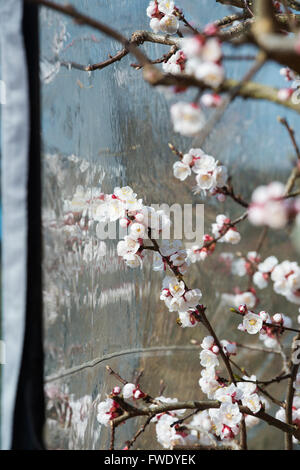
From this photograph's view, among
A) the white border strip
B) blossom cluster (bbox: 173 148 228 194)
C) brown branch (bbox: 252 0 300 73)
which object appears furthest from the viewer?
the white border strip

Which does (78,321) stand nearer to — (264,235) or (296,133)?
(264,235)

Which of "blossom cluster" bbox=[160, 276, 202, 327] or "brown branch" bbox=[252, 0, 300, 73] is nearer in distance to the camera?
"brown branch" bbox=[252, 0, 300, 73]

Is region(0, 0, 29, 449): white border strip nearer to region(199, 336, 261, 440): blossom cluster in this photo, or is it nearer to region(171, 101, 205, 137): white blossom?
region(199, 336, 261, 440): blossom cluster

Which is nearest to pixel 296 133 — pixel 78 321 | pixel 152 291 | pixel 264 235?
pixel 264 235

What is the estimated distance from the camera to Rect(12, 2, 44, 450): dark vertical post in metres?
1.02

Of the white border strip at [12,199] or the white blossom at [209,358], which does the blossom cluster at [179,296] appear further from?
the white border strip at [12,199]

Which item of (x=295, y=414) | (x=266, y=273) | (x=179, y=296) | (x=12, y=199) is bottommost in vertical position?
(x=295, y=414)

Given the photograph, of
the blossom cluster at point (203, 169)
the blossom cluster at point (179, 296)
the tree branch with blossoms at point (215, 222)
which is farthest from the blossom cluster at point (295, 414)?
the blossom cluster at point (203, 169)

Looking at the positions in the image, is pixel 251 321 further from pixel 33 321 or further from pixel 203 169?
pixel 33 321

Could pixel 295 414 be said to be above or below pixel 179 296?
below

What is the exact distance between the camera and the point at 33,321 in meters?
1.05

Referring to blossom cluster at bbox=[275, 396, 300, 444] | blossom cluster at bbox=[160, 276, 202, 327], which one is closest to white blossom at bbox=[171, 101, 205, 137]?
blossom cluster at bbox=[160, 276, 202, 327]

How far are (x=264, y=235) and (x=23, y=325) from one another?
0.53 m

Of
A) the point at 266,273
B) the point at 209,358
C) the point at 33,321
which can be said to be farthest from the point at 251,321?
the point at 33,321
